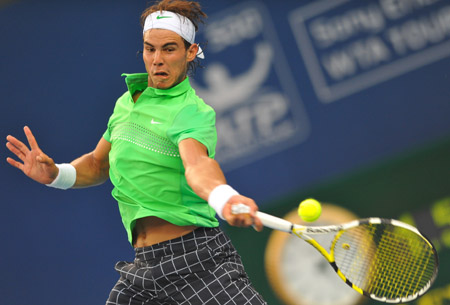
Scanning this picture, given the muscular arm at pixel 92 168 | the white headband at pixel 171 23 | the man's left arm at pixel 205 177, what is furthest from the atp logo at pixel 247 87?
the man's left arm at pixel 205 177

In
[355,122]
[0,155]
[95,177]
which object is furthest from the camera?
[355,122]

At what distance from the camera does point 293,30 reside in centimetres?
546

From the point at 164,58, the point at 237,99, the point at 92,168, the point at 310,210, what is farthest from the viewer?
the point at 237,99

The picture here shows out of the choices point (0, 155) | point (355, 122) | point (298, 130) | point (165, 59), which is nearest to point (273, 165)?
point (298, 130)

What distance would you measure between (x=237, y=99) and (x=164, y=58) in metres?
2.02

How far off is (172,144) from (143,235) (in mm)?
418

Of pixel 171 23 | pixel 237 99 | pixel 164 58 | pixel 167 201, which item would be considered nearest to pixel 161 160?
pixel 167 201

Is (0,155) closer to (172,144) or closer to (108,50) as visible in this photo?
(108,50)

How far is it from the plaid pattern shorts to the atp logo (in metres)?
2.11

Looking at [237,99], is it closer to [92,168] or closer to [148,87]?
[92,168]

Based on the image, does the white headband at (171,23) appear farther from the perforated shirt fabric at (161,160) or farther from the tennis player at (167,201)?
the perforated shirt fabric at (161,160)

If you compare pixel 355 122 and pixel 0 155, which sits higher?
pixel 0 155

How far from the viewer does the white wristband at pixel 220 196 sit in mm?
2738

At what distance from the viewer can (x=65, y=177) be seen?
373cm
